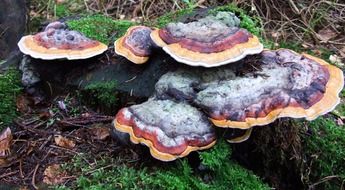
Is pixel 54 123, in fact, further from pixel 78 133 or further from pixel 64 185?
pixel 64 185

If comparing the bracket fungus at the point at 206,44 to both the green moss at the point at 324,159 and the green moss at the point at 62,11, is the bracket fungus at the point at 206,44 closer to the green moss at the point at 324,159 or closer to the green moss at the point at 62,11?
the green moss at the point at 324,159

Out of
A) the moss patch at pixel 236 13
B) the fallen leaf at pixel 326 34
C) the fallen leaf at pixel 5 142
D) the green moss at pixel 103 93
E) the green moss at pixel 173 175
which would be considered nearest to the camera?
the green moss at pixel 173 175

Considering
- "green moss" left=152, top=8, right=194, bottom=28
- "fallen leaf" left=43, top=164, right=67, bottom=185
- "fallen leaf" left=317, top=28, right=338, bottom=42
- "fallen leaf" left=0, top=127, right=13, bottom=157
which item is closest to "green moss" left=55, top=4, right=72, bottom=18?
"green moss" left=152, top=8, right=194, bottom=28

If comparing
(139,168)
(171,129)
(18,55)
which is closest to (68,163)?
(139,168)

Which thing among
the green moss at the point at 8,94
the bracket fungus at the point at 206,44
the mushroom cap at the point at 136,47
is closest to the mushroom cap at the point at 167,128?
the bracket fungus at the point at 206,44

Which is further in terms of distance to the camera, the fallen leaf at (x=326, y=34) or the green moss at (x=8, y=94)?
the fallen leaf at (x=326, y=34)

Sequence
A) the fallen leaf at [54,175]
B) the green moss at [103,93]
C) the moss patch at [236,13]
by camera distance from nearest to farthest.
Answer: the fallen leaf at [54,175] < the green moss at [103,93] < the moss patch at [236,13]

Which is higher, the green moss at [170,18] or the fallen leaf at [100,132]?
the green moss at [170,18]

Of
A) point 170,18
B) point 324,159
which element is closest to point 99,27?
point 170,18
